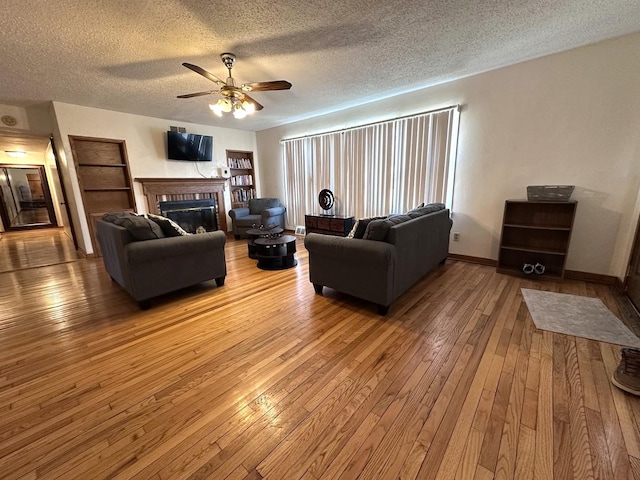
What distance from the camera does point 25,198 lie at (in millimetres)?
7836

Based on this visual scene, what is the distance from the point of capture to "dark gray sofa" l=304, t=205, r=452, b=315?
2.18 metres

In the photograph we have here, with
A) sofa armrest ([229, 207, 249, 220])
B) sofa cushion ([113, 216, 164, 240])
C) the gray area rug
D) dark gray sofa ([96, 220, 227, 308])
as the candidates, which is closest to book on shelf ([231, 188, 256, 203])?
sofa armrest ([229, 207, 249, 220])

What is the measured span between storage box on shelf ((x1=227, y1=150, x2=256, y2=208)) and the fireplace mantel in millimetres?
353

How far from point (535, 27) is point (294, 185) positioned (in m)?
4.48

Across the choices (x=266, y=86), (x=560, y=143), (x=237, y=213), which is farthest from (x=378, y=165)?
(x=237, y=213)

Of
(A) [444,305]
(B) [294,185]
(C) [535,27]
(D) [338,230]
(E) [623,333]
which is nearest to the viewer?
(E) [623,333]

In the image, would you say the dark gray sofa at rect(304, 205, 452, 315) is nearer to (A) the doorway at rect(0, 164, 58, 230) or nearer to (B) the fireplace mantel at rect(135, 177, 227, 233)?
(B) the fireplace mantel at rect(135, 177, 227, 233)

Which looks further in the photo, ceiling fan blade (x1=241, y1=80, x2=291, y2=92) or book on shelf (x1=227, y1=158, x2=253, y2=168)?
book on shelf (x1=227, y1=158, x2=253, y2=168)

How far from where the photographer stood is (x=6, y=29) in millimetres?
2049

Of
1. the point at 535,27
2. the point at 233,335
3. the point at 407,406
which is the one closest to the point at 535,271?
the point at 535,27

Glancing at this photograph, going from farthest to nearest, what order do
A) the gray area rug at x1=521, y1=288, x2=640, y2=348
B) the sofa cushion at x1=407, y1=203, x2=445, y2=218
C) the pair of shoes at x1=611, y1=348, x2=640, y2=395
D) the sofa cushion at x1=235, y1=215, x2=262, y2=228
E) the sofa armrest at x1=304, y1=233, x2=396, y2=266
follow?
the sofa cushion at x1=235, y1=215, x2=262, y2=228 → the sofa cushion at x1=407, y1=203, x2=445, y2=218 → the sofa armrest at x1=304, y1=233, x2=396, y2=266 → the gray area rug at x1=521, y1=288, x2=640, y2=348 → the pair of shoes at x1=611, y1=348, x2=640, y2=395

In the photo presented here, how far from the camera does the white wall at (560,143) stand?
2.58 metres

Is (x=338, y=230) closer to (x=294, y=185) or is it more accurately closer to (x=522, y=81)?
(x=294, y=185)

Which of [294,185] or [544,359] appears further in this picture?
[294,185]
